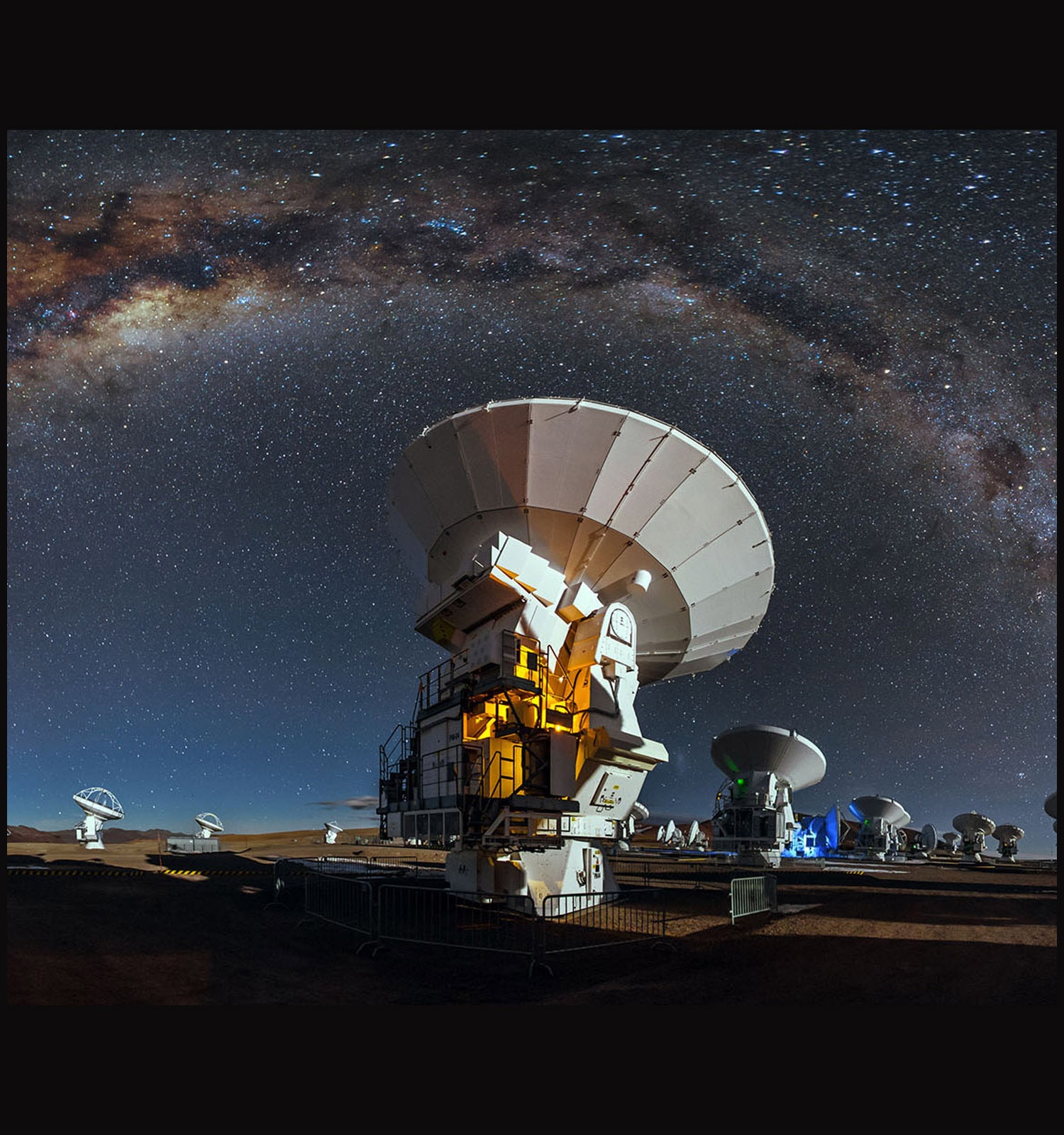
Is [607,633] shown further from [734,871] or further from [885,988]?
[734,871]

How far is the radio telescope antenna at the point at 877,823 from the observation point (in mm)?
45531

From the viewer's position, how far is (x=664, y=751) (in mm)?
13594

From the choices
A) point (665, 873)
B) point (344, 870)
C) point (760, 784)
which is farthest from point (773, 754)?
point (344, 870)

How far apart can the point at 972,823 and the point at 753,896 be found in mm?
37248

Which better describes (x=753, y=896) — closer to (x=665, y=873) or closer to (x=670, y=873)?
(x=665, y=873)

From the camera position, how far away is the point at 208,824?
3244cm

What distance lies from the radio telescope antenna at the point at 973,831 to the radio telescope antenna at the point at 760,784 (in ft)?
47.0

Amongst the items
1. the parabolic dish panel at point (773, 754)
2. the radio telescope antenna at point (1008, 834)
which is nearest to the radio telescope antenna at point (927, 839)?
the radio telescope antenna at point (1008, 834)

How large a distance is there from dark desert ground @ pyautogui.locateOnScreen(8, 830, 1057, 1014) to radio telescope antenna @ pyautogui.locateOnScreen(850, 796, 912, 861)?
31529 mm

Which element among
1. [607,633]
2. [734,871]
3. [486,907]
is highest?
[607,633]

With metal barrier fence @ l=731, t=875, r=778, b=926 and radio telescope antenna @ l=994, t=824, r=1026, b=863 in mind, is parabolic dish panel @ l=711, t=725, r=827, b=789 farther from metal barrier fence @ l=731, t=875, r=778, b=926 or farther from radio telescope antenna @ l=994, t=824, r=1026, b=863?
radio telescope antenna @ l=994, t=824, r=1026, b=863

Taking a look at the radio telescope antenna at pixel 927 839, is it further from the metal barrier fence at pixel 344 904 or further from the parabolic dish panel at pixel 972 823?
the metal barrier fence at pixel 344 904

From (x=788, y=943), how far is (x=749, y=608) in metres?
6.53

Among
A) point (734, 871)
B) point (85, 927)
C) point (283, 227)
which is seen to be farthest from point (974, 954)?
point (734, 871)
